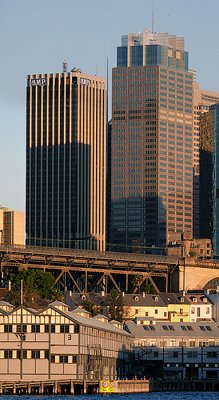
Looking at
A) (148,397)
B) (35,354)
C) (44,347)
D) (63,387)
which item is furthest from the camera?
(44,347)

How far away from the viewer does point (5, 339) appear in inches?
7402

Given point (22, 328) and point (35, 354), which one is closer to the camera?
point (35, 354)

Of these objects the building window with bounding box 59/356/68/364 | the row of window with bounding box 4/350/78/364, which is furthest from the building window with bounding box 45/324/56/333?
the building window with bounding box 59/356/68/364

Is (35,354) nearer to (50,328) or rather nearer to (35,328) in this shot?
(35,328)

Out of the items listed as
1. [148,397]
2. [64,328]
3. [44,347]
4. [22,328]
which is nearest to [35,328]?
[22,328]

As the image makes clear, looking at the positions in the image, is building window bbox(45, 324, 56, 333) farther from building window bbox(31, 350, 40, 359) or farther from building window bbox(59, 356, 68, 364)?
building window bbox(59, 356, 68, 364)

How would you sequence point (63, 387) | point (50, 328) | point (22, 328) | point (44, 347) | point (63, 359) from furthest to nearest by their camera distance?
point (50, 328), point (22, 328), point (63, 359), point (44, 347), point (63, 387)

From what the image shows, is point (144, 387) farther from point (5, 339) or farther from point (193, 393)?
point (5, 339)

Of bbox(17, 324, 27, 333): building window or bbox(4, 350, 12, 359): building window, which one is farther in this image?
bbox(17, 324, 27, 333): building window

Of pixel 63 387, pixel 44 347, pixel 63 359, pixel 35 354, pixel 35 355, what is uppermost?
pixel 44 347


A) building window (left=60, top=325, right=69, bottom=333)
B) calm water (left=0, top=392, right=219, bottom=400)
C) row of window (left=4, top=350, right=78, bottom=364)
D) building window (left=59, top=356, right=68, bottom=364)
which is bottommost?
calm water (left=0, top=392, right=219, bottom=400)

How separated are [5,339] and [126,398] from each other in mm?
21818

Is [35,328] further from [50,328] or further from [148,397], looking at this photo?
[148,397]

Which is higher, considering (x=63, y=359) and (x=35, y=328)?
(x=35, y=328)
